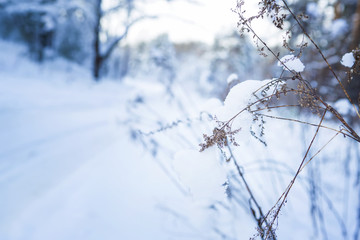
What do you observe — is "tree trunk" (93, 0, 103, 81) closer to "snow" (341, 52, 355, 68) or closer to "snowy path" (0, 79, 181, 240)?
"snowy path" (0, 79, 181, 240)

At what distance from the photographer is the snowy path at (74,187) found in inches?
67.8

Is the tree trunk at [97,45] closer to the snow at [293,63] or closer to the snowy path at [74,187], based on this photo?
the snowy path at [74,187]

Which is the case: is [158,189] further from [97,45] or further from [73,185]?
[97,45]

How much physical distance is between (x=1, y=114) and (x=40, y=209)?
427 cm

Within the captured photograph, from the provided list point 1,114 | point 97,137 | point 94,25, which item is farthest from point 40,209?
point 94,25


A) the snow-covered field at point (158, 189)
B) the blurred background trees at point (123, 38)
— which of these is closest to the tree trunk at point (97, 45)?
the blurred background trees at point (123, 38)

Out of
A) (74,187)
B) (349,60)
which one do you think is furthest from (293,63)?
(74,187)

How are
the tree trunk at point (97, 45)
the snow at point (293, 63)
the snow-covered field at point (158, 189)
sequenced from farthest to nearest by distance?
the tree trunk at point (97, 45) → the snow-covered field at point (158, 189) → the snow at point (293, 63)

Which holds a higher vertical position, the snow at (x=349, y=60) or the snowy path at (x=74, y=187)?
the snow at (x=349, y=60)

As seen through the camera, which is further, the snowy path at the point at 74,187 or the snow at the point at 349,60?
the snowy path at the point at 74,187

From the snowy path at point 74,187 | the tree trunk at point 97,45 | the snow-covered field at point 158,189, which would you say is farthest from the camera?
the tree trunk at point 97,45

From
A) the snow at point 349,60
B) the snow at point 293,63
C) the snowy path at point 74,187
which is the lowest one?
the snowy path at point 74,187

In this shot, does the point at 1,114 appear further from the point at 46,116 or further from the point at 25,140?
the point at 25,140

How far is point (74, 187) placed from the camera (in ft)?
7.64
